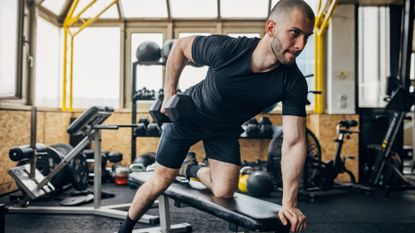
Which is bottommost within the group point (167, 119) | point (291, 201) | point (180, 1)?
point (291, 201)

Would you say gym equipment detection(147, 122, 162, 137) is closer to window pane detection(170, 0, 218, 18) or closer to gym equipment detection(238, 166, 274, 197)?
gym equipment detection(238, 166, 274, 197)

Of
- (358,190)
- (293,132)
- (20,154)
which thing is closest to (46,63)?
(20,154)

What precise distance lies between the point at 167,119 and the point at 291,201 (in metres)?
0.71

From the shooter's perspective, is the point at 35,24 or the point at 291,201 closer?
the point at 291,201

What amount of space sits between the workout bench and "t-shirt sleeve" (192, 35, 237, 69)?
24.1 inches

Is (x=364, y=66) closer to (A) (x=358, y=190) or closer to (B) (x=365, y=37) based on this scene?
(B) (x=365, y=37)

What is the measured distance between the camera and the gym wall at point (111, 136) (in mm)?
4023

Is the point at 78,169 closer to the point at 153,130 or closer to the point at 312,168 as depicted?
the point at 153,130

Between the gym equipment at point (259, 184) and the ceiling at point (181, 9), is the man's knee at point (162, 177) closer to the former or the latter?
the gym equipment at point (259, 184)

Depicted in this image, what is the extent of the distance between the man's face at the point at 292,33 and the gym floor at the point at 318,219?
1.63 metres

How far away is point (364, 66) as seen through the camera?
5387 mm

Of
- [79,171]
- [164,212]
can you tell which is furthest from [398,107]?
[79,171]

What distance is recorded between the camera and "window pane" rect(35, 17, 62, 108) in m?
5.11

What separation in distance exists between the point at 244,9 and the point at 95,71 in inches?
91.8
